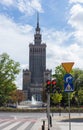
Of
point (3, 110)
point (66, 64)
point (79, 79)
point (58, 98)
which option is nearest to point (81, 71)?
point (79, 79)

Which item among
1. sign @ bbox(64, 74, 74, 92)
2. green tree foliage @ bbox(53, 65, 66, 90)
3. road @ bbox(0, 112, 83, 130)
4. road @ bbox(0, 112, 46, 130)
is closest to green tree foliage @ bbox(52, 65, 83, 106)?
green tree foliage @ bbox(53, 65, 66, 90)

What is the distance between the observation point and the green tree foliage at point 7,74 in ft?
267

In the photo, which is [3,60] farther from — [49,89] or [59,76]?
[49,89]

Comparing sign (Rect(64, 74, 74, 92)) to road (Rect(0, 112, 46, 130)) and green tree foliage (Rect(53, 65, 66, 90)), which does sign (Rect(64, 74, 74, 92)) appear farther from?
green tree foliage (Rect(53, 65, 66, 90))

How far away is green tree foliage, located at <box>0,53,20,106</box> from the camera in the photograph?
81250mm

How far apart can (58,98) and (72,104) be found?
14825mm

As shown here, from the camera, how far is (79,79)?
93.8 metres

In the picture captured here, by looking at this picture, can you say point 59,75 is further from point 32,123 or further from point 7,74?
point 32,123

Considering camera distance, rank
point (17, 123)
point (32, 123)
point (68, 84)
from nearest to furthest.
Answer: point (68, 84), point (17, 123), point (32, 123)

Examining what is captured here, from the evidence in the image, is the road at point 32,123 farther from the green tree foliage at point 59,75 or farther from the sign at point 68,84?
the green tree foliage at point 59,75

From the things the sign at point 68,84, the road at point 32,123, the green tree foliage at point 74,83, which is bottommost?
the road at point 32,123

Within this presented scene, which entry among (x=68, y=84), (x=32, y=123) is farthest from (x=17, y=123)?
(x=68, y=84)

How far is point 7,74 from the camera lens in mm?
82312

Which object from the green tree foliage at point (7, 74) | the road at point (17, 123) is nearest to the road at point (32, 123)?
the road at point (17, 123)
